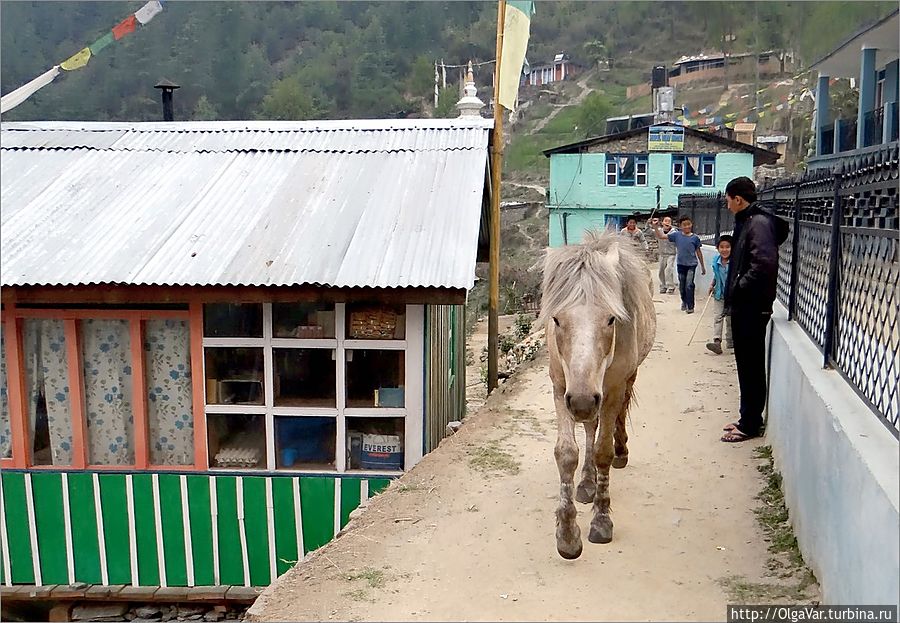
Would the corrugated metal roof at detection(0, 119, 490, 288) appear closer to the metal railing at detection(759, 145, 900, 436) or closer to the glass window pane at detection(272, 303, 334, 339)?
the glass window pane at detection(272, 303, 334, 339)

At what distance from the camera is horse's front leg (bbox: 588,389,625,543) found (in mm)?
4230

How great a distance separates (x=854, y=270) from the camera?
145 inches

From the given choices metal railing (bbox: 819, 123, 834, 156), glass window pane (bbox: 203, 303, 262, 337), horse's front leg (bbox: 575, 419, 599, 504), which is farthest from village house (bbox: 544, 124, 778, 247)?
horse's front leg (bbox: 575, 419, 599, 504)

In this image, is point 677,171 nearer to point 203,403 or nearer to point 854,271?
point 203,403


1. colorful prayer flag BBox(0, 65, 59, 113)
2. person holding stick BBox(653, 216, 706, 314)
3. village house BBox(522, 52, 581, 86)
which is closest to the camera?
colorful prayer flag BBox(0, 65, 59, 113)

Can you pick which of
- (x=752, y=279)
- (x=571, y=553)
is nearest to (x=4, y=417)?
(x=571, y=553)

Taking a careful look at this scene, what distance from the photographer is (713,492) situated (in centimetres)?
495

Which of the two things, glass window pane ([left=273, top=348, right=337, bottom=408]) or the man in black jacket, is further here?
glass window pane ([left=273, top=348, right=337, bottom=408])

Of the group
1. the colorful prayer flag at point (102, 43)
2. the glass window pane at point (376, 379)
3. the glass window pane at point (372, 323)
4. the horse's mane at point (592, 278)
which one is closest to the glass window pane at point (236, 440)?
the glass window pane at point (376, 379)

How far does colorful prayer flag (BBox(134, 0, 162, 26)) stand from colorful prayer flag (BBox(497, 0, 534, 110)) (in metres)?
4.29

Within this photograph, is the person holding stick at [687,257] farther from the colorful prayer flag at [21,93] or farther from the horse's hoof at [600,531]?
the colorful prayer flag at [21,93]

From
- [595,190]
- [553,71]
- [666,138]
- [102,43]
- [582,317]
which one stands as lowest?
[582,317]

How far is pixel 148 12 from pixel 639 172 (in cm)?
2245

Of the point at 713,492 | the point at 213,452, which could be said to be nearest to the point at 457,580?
the point at 713,492
